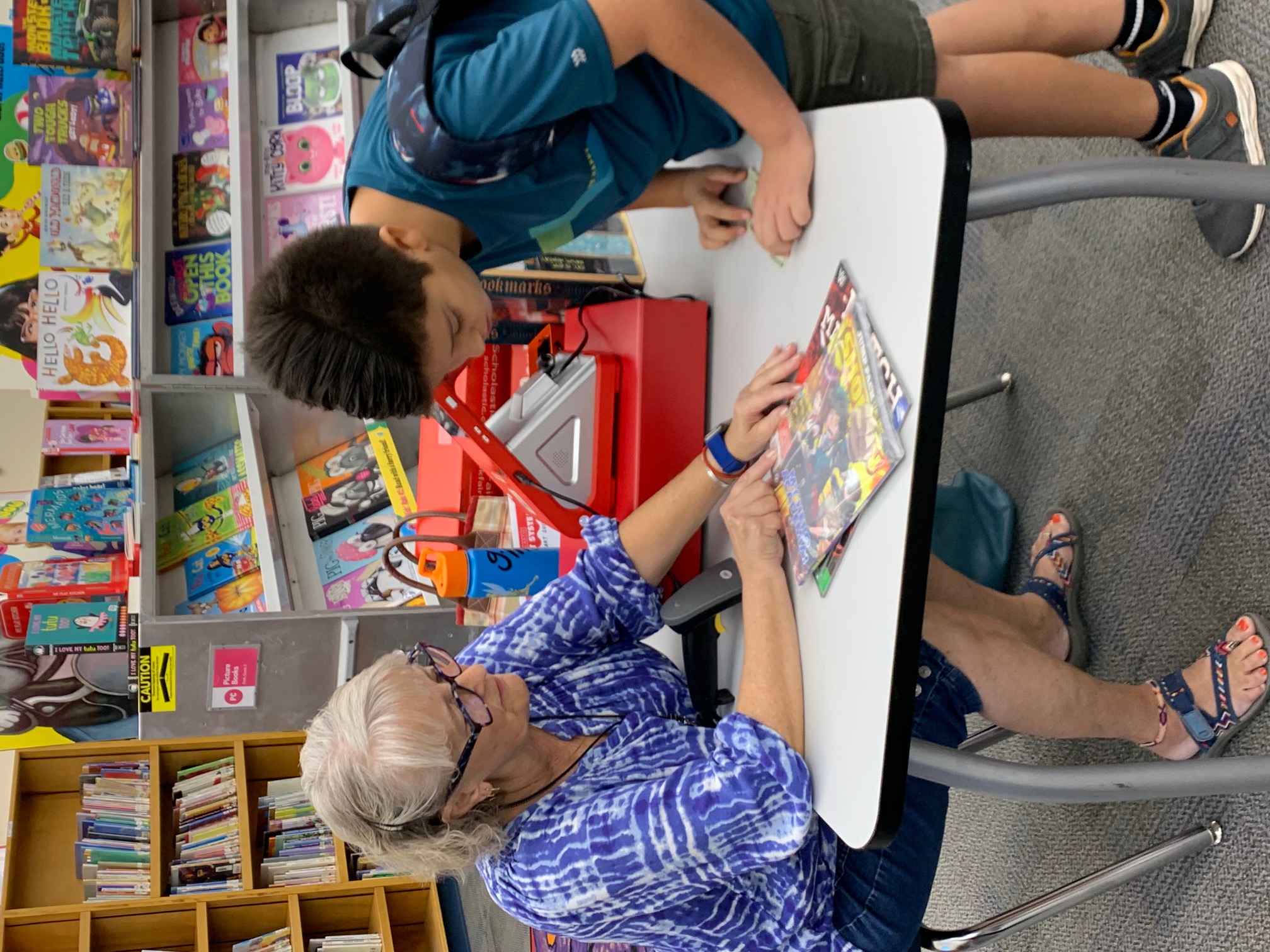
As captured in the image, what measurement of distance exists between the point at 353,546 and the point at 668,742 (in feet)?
5.39

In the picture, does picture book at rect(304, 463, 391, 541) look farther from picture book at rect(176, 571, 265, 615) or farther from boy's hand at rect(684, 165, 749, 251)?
boy's hand at rect(684, 165, 749, 251)

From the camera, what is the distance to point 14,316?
3094 mm

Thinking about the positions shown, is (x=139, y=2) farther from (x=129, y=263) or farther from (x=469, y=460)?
(x=469, y=460)

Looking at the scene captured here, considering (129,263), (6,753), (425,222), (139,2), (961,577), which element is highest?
(139,2)

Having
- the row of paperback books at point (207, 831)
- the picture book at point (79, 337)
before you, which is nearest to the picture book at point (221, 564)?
the picture book at point (79, 337)

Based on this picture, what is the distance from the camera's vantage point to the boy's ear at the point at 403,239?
3.88ft

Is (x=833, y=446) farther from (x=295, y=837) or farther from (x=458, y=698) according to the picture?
(x=295, y=837)

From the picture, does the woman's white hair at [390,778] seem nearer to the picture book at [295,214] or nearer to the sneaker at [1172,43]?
the sneaker at [1172,43]

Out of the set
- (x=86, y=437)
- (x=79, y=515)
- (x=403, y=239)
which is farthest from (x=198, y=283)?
(x=403, y=239)

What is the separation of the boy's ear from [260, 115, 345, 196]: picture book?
164 centimetres

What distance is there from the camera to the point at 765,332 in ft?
4.42

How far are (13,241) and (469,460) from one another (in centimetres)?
199

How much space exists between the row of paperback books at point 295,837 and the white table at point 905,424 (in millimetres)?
2479

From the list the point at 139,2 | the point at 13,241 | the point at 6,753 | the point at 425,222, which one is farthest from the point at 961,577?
the point at 6,753
